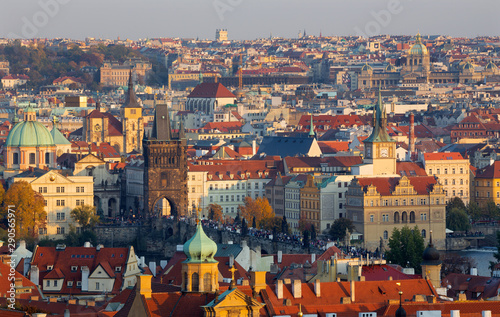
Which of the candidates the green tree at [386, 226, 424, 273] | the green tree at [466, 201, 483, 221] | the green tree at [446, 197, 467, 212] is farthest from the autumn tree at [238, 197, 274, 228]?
the green tree at [386, 226, 424, 273]

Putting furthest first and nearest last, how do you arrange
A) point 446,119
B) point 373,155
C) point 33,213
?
point 446,119 → point 373,155 → point 33,213

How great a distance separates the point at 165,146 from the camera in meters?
104

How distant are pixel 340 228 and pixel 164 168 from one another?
1714 centimetres

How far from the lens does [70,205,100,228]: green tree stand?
9638cm

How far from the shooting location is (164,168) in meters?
105

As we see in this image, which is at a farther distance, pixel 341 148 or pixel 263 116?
pixel 263 116

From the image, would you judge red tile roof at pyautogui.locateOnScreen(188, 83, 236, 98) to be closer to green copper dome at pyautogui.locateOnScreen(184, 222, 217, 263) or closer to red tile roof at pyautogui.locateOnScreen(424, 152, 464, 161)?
red tile roof at pyautogui.locateOnScreen(424, 152, 464, 161)

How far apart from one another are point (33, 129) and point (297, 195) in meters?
17.4

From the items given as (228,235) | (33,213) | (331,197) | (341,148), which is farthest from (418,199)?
(341,148)

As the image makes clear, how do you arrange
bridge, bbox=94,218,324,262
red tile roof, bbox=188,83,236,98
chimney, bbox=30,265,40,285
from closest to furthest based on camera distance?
chimney, bbox=30,265,40,285 < bridge, bbox=94,218,324,262 < red tile roof, bbox=188,83,236,98

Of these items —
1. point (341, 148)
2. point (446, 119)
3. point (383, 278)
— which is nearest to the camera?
point (383, 278)

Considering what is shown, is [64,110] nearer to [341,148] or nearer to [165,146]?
[341,148]

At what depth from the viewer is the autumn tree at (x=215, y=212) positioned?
336ft

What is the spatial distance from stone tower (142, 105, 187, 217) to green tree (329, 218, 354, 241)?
15.1 metres
